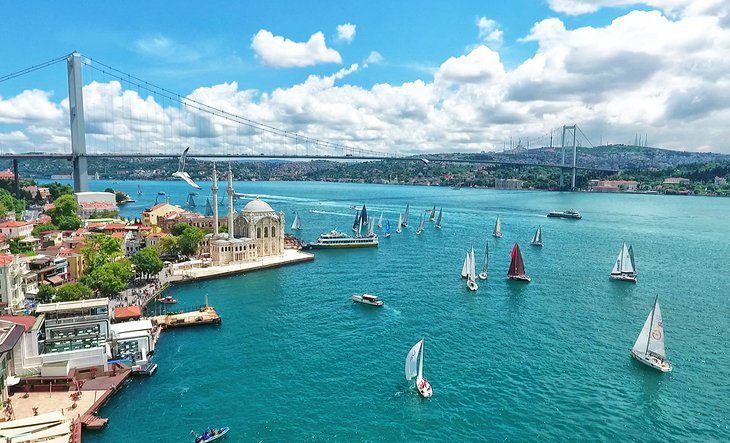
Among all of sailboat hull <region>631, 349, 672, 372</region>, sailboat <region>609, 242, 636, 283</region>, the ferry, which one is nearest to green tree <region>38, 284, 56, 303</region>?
the ferry

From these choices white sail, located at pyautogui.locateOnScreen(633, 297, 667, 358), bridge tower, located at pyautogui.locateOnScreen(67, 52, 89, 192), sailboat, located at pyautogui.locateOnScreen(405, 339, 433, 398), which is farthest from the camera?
bridge tower, located at pyautogui.locateOnScreen(67, 52, 89, 192)

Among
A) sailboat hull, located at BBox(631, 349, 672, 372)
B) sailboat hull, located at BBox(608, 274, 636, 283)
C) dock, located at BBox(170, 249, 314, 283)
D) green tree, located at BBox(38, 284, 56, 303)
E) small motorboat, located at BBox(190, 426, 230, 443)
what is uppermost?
green tree, located at BBox(38, 284, 56, 303)

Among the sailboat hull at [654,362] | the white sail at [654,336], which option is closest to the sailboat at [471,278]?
the sailboat hull at [654,362]

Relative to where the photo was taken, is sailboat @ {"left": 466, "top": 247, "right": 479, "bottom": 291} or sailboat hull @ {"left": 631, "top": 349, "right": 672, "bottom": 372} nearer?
sailboat hull @ {"left": 631, "top": 349, "right": 672, "bottom": 372}

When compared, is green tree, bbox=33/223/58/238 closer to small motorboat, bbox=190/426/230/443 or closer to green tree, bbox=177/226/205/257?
green tree, bbox=177/226/205/257

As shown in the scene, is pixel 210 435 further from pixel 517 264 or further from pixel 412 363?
pixel 517 264

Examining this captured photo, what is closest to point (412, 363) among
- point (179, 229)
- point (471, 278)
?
point (471, 278)
